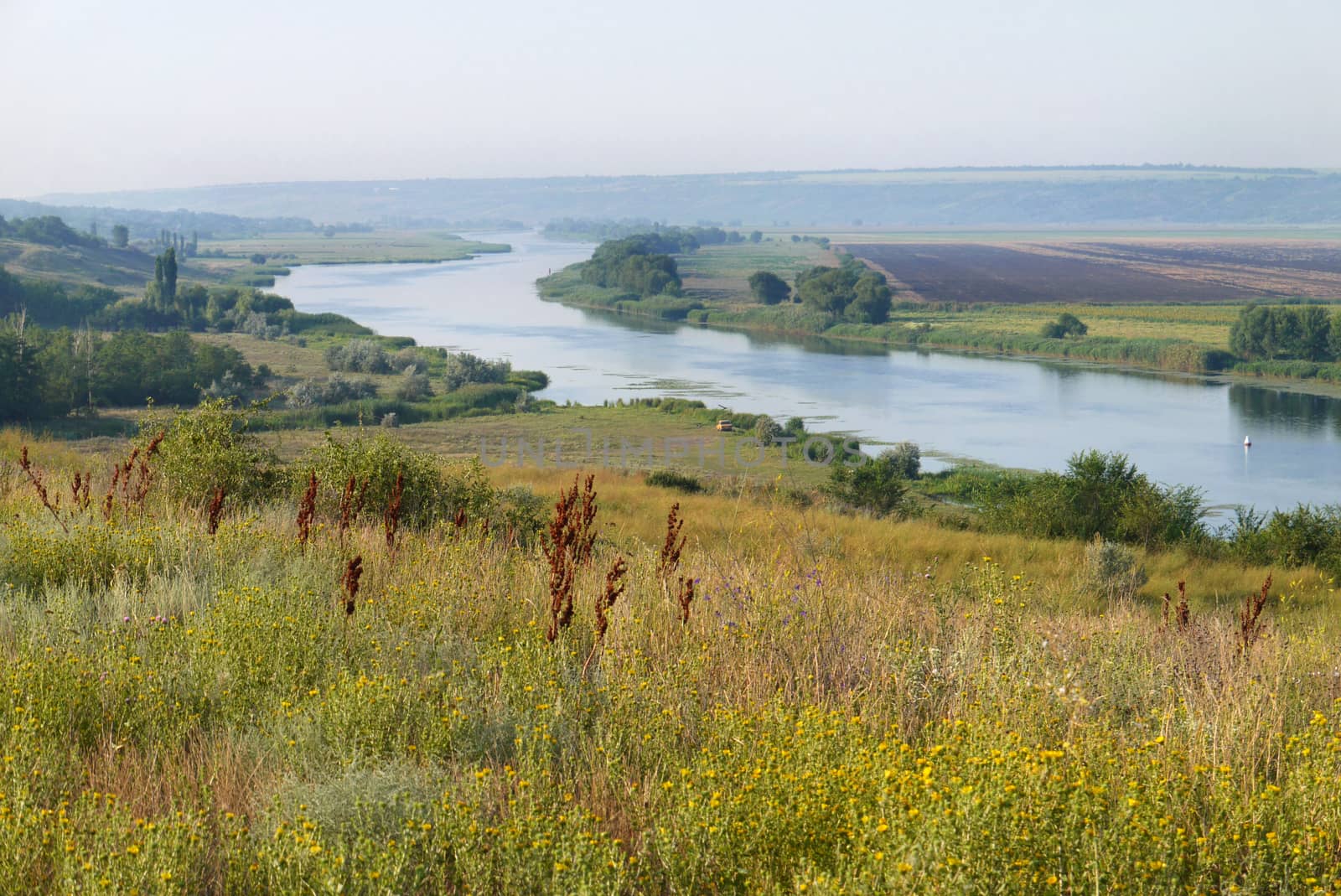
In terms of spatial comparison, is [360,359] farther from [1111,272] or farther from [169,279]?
[1111,272]

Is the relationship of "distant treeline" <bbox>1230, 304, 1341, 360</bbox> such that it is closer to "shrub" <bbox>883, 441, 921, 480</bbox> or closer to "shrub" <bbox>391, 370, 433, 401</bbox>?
"shrub" <bbox>883, 441, 921, 480</bbox>

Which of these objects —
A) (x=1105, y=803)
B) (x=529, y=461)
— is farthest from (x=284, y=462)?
(x=529, y=461)

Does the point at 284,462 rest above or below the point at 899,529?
above

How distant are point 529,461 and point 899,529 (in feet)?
64.4

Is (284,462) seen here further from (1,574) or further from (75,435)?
(75,435)

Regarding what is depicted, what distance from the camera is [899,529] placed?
16797 mm

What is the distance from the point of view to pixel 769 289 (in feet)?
300

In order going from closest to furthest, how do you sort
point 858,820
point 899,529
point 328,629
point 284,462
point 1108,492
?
point 858,820, point 328,629, point 284,462, point 899,529, point 1108,492

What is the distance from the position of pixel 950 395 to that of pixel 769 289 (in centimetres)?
4273

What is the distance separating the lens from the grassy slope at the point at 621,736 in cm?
277

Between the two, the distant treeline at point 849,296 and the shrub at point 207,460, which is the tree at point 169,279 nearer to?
the distant treeline at point 849,296

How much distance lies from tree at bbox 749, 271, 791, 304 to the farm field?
1209 centimetres

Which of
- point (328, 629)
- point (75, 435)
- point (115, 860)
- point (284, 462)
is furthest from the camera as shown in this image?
point (75, 435)

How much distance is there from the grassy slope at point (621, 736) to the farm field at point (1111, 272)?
302 feet
